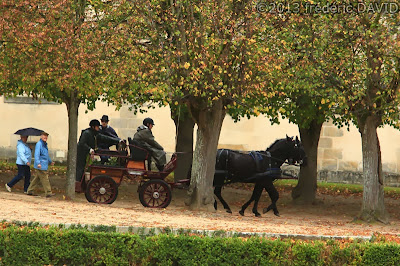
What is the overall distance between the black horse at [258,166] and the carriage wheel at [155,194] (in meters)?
1.71

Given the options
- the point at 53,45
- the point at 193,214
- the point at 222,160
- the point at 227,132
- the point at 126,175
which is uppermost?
the point at 53,45

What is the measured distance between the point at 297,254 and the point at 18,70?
34.7ft

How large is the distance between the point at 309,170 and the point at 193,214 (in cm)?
658

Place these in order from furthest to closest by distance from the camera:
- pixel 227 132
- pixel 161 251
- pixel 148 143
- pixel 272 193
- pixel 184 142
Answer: pixel 227 132
pixel 184 142
pixel 272 193
pixel 148 143
pixel 161 251

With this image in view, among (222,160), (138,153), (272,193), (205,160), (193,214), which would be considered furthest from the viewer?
(222,160)

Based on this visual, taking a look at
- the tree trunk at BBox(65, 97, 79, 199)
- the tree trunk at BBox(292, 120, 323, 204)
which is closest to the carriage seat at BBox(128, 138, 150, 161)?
the tree trunk at BBox(65, 97, 79, 199)

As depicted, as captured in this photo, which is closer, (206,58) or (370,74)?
(206,58)

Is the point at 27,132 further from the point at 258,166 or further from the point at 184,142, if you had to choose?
the point at 258,166

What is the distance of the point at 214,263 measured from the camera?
47.8ft

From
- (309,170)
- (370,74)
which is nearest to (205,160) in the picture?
(370,74)

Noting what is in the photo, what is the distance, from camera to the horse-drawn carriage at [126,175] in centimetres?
2223

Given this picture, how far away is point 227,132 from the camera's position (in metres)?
33.0

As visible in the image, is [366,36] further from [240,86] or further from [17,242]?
[17,242]

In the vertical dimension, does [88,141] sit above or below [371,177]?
above
